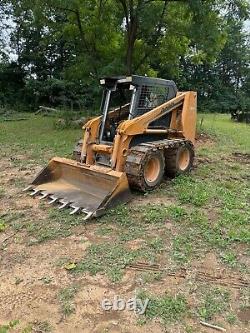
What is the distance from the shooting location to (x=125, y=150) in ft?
17.7

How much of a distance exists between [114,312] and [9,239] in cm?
179

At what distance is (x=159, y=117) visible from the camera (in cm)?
602

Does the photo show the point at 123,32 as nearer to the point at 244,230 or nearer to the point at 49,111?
the point at 49,111

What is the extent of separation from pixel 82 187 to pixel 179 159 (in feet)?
6.12

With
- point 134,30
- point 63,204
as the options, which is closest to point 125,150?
point 63,204

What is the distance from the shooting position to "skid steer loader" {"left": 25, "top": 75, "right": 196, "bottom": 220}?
5.01m

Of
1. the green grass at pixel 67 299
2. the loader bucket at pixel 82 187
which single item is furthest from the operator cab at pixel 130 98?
the green grass at pixel 67 299

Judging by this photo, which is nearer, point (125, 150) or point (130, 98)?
point (125, 150)

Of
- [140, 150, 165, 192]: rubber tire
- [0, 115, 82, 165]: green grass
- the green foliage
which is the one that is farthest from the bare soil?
the green foliage

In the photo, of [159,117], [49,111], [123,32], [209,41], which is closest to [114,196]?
[159,117]

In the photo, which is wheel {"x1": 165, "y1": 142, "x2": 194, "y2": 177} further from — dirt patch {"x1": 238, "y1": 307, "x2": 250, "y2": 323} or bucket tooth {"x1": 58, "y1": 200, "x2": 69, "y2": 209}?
dirt patch {"x1": 238, "y1": 307, "x2": 250, "y2": 323}

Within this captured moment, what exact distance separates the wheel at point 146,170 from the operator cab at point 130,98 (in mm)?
654

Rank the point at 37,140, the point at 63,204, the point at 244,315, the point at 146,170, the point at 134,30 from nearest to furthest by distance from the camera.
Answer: the point at 244,315
the point at 63,204
the point at 146,170
the point at 37,140
the point at 134,30

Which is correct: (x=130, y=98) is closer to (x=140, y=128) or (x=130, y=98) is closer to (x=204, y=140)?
(x=140, y=128)
